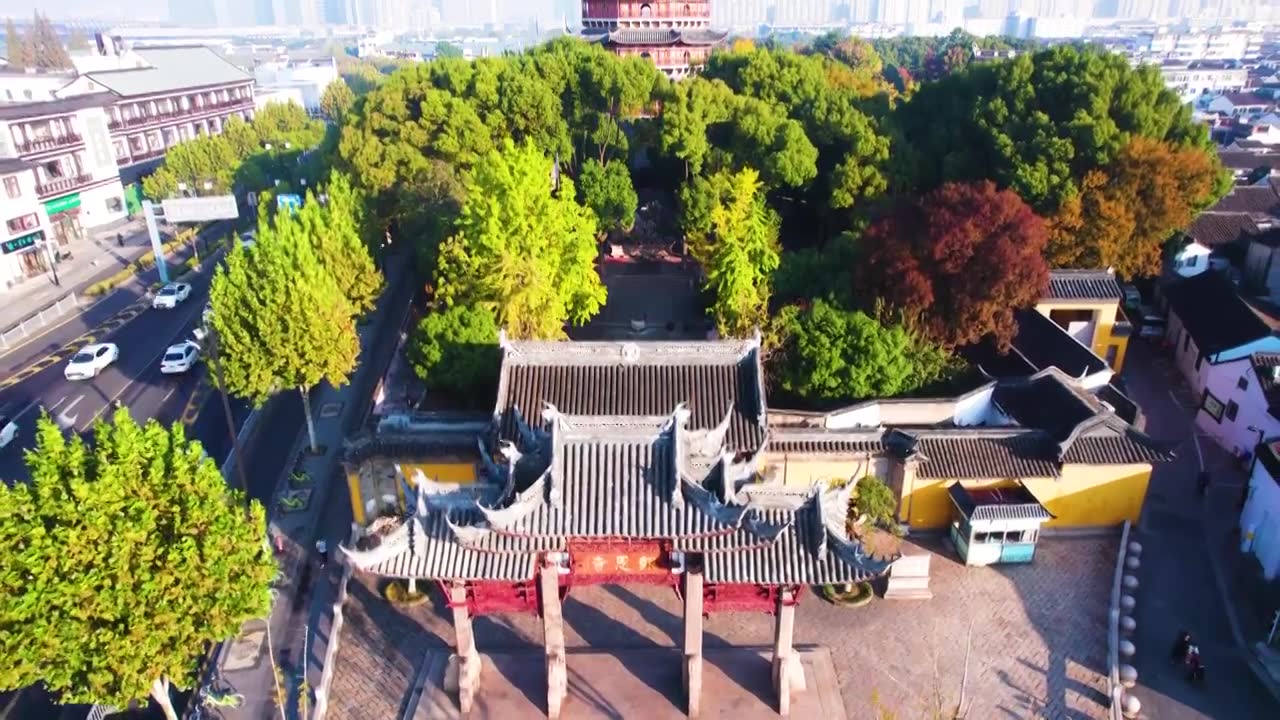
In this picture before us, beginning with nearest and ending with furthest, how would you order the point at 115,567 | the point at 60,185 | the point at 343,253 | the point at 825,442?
A: the point at 115,567 → the point at 825,442 → the point at 343,253 → the point at 60,185

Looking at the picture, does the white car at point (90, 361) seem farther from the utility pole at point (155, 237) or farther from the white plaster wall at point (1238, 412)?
the white plaster wall at point (1238, 412)

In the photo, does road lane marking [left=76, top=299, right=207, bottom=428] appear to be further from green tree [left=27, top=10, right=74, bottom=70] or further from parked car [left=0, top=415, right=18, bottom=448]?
green tree [left=27, top=10, right=74, bottom=70]

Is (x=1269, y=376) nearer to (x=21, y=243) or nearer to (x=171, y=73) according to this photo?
(x=21, y=243)

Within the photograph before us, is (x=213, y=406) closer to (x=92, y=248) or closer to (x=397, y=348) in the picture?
(x=397, y=348)

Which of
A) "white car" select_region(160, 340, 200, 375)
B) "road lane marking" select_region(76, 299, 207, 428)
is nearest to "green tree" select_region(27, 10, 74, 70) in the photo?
"road lane marking" select_region(76, 299, 207, 428)

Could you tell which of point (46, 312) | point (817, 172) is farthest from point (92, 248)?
point (817, 172)

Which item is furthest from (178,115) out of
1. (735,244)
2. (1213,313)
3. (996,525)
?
(1213,313)
